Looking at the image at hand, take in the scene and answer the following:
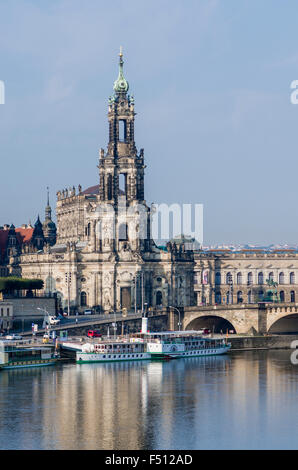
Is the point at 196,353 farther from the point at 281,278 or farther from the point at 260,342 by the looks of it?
the point at 281,278

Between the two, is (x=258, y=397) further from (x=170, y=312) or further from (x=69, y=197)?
(x=69, y=197)

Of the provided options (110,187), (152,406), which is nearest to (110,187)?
(110,187)

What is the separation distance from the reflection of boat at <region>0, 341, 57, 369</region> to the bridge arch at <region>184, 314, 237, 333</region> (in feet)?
90.9

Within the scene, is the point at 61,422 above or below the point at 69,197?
below

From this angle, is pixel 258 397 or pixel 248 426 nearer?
pixel 248 426

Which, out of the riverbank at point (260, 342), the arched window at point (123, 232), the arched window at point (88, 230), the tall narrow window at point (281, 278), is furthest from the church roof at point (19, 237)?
the riverbank at point (260, 342)

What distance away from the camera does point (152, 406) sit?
7638cm

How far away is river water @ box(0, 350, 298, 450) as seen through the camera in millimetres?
64688

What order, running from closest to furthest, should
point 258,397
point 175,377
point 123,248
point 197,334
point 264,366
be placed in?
point 258,397, point 175,377, point 264,366, point 197,334, point 123,248

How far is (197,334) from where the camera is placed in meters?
116

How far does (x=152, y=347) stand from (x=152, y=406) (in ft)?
102

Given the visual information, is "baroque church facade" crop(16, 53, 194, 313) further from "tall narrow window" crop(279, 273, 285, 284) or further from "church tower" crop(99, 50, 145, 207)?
"tall narrow window" crop(279, 273, 285, 284)
